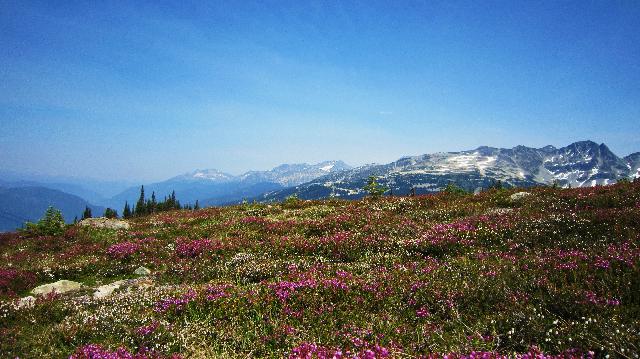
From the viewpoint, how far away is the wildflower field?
6629 mm

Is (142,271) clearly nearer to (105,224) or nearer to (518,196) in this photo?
(105,224)

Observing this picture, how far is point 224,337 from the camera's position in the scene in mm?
7477

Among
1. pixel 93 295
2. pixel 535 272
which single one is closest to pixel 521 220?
pixel 535 272

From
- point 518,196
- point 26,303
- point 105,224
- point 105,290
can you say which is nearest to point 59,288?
point 105,290

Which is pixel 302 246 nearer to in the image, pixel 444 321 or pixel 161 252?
pixel 161 252

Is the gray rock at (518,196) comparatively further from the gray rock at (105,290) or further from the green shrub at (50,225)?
the green shrub at (50,225)

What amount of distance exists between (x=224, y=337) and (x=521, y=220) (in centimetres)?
1250

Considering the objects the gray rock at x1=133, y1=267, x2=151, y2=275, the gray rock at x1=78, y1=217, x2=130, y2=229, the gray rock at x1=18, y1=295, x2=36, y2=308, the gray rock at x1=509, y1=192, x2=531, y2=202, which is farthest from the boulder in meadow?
the gray rock at x1=509, y1=192, x2=531, y2=202

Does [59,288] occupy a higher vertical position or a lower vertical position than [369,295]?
lower

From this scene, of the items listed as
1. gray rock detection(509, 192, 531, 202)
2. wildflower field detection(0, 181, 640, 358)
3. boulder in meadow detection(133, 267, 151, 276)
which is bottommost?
boulder in meadow detection(133, 267, 151, 276)

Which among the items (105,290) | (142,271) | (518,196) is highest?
(518,196)

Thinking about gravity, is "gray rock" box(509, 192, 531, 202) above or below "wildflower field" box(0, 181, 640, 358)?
above

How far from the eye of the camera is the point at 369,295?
896 centimetres

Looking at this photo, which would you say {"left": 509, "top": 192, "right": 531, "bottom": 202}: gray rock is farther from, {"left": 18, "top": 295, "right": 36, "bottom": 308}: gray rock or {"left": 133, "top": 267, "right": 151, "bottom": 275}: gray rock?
{"left": 18, "top": 295, "right": 36, "bottom": 308}: gray rock
